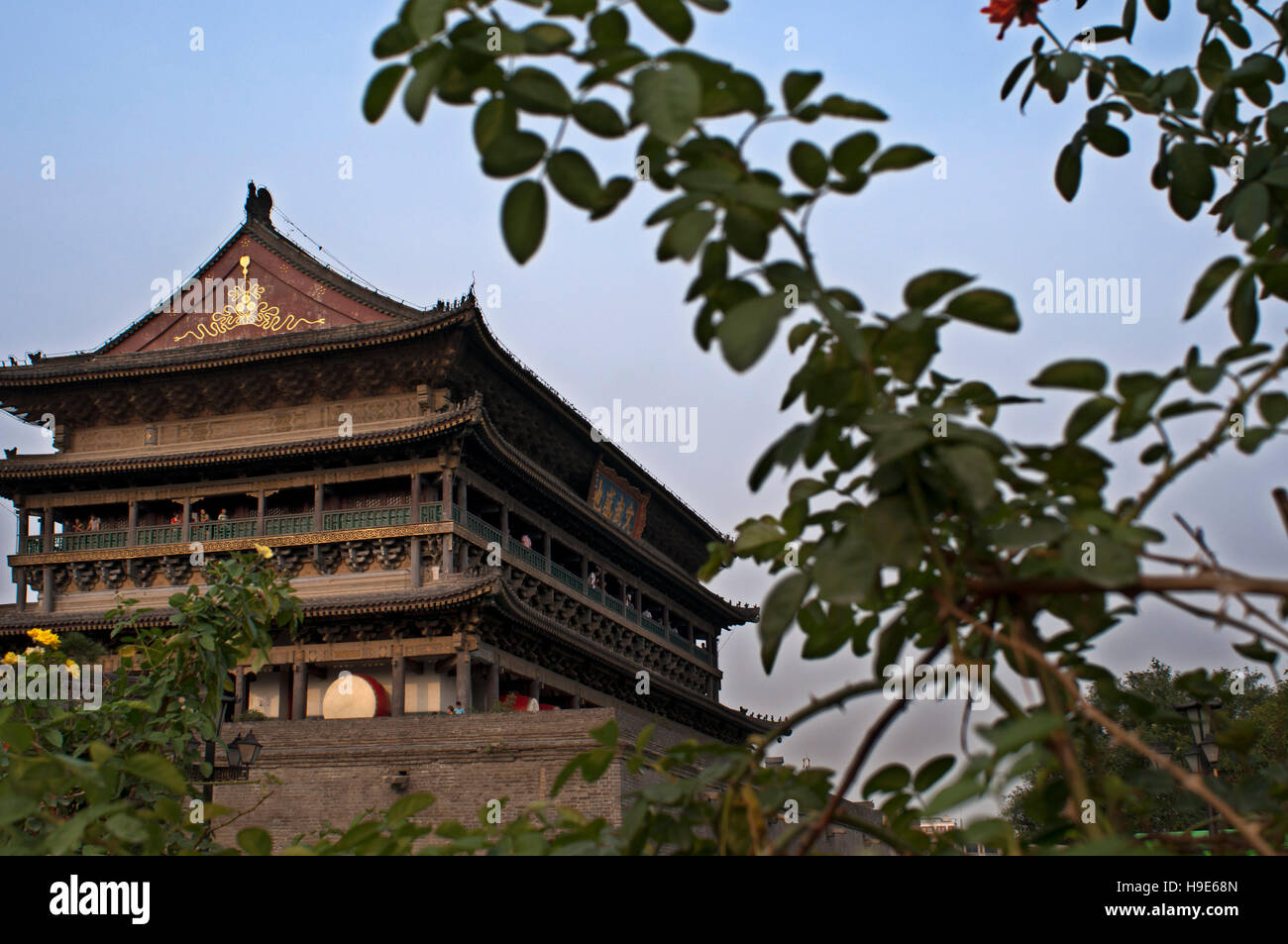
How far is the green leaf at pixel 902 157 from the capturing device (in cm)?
115

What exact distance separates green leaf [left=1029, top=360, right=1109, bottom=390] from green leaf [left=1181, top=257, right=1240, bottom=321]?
6.6 inches

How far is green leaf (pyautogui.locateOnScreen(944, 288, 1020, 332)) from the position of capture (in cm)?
115

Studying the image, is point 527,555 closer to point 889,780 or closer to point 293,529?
point 293,529

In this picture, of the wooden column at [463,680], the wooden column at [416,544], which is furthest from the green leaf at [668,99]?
the wooden column at [416,544]

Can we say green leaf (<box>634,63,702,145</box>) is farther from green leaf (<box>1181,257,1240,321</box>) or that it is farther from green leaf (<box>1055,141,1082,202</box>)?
green leaf (<box>1055,141,1082,202</box>)

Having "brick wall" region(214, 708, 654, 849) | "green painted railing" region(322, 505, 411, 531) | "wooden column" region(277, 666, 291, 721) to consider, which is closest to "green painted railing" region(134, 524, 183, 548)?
"green painted railing" region(322, 505, 411, 531)

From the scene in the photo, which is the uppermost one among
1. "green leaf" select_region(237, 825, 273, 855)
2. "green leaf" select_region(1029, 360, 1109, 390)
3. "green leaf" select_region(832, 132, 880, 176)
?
"green leaf" select_region(832, 132, 880, 176)

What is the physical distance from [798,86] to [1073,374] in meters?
0.41

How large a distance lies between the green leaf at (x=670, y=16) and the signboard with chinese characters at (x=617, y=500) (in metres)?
25.4

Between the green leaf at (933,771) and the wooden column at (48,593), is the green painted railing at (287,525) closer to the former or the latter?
the wooden column at (48,593)

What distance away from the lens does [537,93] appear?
1.10 m

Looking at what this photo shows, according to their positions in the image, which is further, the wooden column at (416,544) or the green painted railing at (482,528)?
the green painted railing at (482,528)
